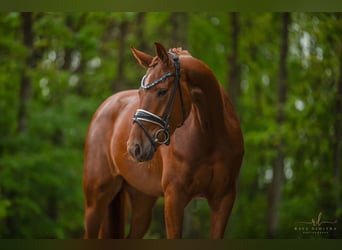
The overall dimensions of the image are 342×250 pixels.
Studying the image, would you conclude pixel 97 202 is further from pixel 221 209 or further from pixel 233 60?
pixel 233 60

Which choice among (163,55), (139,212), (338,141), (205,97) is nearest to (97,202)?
(139,212)

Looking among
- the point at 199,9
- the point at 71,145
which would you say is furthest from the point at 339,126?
the point at 71,145

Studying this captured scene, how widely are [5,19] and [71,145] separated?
293cm

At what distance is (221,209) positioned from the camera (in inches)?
163

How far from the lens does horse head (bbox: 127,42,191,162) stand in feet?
12.8

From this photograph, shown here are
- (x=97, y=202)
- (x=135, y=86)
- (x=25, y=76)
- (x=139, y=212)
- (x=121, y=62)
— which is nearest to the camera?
(x=97, y=202)

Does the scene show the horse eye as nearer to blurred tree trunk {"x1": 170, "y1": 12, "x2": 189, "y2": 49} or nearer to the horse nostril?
the horse nostril

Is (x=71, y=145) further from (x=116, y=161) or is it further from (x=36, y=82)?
(x=116, y=161)

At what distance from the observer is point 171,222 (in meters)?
4.07

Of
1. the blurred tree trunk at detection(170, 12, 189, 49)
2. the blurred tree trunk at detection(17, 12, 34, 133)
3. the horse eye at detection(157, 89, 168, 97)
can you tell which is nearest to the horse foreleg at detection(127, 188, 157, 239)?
the horse eye at detection(157, 89, 168, 97)

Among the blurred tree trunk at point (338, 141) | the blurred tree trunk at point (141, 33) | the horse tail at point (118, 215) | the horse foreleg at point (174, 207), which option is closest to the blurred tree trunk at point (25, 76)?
the blurred tree trunk at point (141, 33)

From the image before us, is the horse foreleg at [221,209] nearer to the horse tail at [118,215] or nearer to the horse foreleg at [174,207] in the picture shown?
the horse foreleg at [174,207]

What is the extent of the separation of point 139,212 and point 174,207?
0.87 metres

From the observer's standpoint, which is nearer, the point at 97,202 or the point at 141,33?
the point at 97,202
